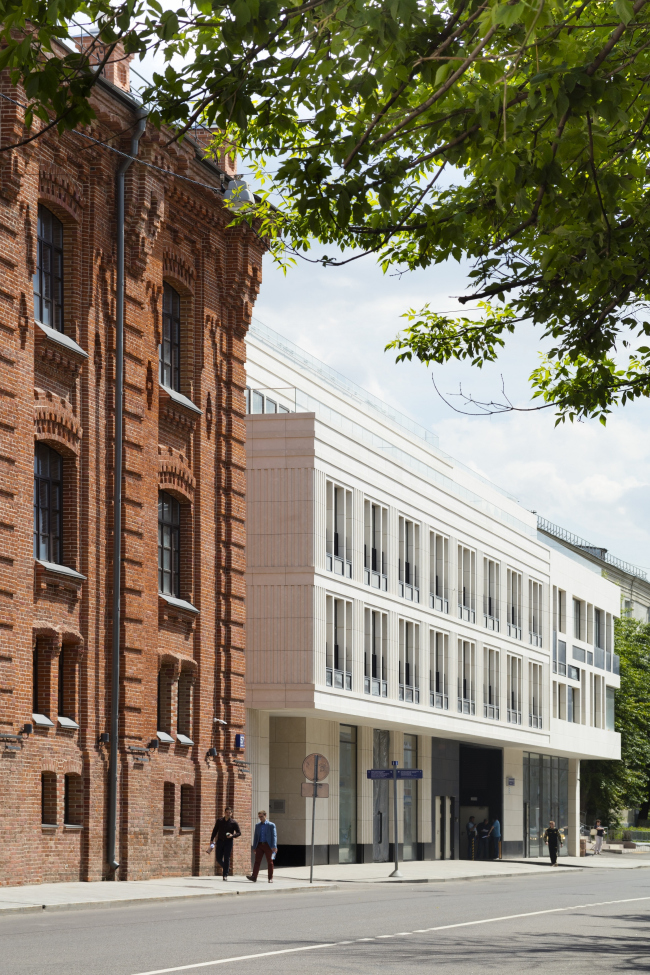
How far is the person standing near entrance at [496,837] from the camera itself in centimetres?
5403

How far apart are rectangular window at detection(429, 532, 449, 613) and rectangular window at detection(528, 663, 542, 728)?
30.5ft

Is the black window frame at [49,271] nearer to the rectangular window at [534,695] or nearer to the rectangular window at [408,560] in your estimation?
the rectangular window at [408,560]

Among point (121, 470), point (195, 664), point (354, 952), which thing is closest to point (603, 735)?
point (195, 664)

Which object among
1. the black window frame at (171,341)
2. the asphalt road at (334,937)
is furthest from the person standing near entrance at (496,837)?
the asphalt road at (334,937)

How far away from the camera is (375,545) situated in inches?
1690

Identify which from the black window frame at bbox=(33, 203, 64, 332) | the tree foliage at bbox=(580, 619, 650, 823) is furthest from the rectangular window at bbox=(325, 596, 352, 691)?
the tree foliage at bbox=(580, 619, 650, 823)

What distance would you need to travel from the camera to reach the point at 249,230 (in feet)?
110

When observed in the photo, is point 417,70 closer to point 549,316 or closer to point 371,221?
point 371,221

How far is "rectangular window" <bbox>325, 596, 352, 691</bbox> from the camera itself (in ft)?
128

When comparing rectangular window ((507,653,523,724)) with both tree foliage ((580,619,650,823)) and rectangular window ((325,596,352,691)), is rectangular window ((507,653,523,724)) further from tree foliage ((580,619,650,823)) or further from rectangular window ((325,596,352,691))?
tree foliage ((580,619,650,823))

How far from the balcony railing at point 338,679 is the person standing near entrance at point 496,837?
53.2 feet

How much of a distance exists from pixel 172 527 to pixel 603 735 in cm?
3935

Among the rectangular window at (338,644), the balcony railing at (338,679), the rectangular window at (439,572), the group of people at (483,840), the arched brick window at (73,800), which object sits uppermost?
the rectangular window at (439,572)

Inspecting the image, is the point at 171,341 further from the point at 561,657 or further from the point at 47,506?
the point at 561,657
